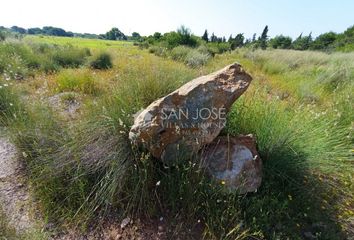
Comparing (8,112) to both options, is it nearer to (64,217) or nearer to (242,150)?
(64,217)

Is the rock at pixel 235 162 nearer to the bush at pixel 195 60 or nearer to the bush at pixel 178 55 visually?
the bush at pixel 195 60

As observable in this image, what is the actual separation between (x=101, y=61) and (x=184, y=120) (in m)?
7.64

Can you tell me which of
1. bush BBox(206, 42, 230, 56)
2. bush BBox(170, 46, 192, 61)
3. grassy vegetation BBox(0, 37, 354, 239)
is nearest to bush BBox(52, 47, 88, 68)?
bush BBox(170, 46, 192, 61)

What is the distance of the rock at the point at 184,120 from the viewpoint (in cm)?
193

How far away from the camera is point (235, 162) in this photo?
6.69 feet

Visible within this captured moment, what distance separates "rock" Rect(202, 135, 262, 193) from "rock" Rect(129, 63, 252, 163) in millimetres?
133

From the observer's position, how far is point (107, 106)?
2492 mm

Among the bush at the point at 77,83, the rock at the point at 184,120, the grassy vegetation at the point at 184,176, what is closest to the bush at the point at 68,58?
the bush at the point at 77,83

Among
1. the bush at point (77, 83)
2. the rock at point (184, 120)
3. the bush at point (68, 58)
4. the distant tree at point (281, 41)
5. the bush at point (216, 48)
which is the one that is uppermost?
the rock at point (184, 120)

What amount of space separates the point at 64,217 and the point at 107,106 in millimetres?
1100

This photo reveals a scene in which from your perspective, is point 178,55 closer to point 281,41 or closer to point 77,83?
point 77,83

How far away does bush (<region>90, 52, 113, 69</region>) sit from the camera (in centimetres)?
857

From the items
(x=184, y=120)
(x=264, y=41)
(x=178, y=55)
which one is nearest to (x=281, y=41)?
(x=264, y=41)

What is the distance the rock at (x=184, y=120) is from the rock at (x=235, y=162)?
13 centimetres
